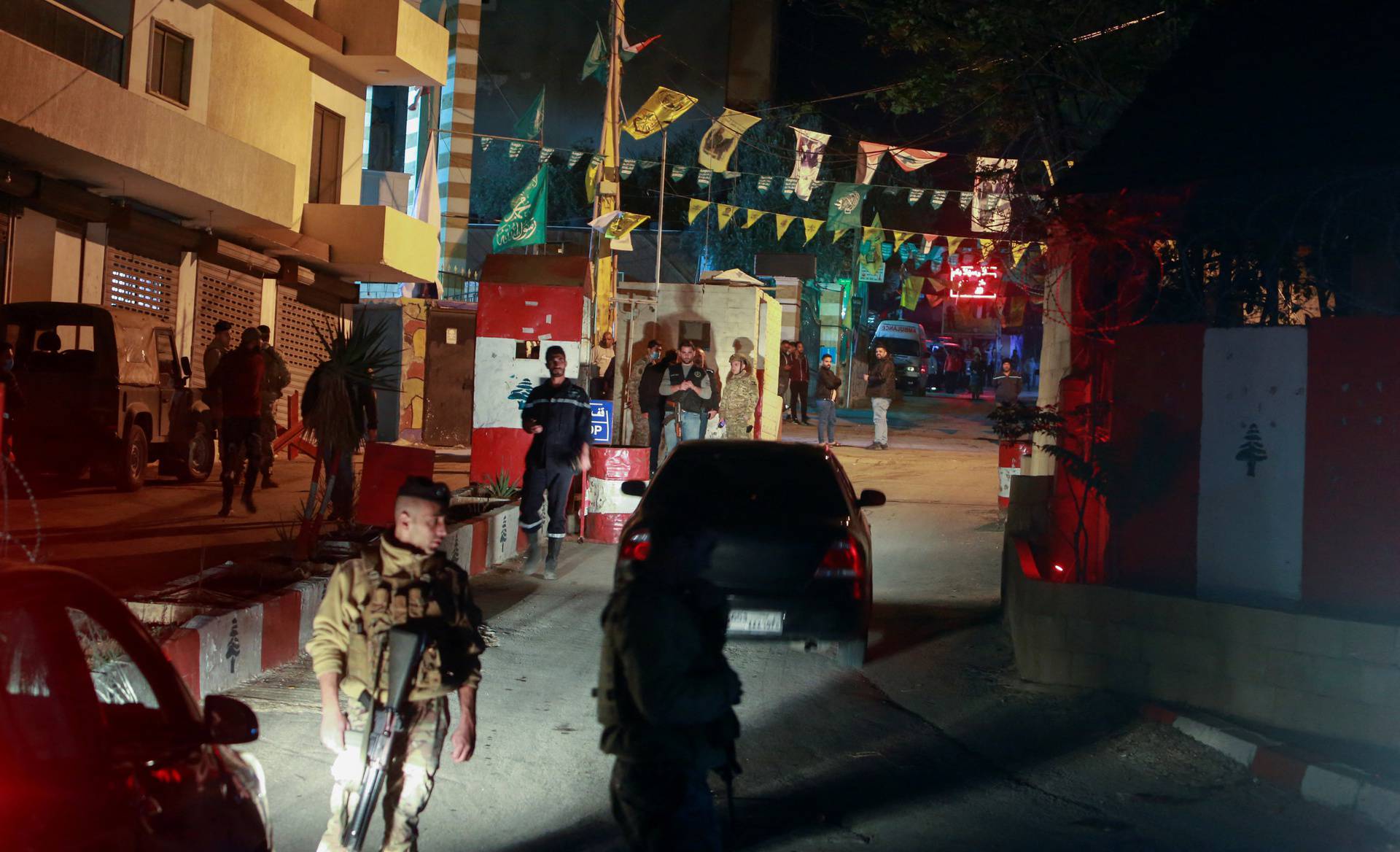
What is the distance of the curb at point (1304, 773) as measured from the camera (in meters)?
5.95

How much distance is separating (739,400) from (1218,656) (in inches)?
475

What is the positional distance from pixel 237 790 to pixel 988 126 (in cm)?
1399

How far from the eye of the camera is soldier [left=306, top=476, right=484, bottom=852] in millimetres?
3998

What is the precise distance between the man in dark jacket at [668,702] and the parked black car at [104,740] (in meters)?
1.00

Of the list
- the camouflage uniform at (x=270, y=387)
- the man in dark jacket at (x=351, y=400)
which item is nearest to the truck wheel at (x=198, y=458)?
the camouflage uniform at (x=270, y=387)

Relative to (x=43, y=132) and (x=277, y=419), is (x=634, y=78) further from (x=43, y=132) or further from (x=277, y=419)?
(x=43, y=132)

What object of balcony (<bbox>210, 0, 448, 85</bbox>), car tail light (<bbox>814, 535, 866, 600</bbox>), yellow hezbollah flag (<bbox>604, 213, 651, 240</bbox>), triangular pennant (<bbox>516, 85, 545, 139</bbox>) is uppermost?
balcony (<bbox>210, 0, 448, 85</bbox>)

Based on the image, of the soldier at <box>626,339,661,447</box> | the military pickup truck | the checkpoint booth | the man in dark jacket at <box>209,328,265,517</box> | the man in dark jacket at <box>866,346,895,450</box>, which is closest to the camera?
the man in dark jacket at <box>209,328,265,517</box>

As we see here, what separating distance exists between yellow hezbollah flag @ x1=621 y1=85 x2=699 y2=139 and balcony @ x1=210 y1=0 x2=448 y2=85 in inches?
193

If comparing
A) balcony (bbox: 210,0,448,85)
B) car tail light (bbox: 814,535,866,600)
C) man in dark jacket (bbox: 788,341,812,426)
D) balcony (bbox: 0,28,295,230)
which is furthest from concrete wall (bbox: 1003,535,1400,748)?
man in dark jacket (bbox: 788,341,812,426)

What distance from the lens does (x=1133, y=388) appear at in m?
8.75

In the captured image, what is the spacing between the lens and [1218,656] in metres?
7.46

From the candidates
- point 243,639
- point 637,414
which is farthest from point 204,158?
point 243,639

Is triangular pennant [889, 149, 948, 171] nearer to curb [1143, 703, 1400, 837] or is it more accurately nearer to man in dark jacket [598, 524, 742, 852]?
curb [1143, 703, 1400, 837]
